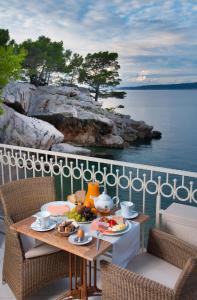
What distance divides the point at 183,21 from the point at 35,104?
20343 mm

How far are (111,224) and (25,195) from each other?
3.24ft

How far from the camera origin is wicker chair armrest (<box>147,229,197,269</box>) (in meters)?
2.16

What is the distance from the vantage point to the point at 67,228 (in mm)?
2117

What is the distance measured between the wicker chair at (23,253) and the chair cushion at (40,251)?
0.02 m

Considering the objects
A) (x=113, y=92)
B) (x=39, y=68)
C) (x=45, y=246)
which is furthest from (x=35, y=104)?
(x=45, y=246)

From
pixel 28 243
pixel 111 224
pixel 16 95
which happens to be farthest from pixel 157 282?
pixel 16 95

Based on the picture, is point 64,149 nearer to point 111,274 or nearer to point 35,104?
point 35,104

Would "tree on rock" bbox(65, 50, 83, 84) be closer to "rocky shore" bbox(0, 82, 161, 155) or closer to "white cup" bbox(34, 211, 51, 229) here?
"rocky shore" bbox(0, 82, 161, 155)

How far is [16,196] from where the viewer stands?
2.76 meters

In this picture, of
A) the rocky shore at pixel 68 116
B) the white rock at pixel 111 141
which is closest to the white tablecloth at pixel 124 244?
the rocky shore at pixel 68 116

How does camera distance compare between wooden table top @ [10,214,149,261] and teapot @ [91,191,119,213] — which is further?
teapot @ [91,191,119,213]

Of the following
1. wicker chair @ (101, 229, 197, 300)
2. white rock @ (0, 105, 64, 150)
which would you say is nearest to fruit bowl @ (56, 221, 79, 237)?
wicker chair @ (101, 229, 197, 300)

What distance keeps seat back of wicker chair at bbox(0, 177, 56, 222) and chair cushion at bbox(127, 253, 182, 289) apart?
40.6 inches

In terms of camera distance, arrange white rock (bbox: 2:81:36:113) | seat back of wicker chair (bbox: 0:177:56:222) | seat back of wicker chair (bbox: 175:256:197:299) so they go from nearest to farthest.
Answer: seat back of wicker chair (bbox: 175:256:197:299) < seat back of wicker chair (bbox: 0:177:56:222) < white rock (bbox: 2:81:36:113)
